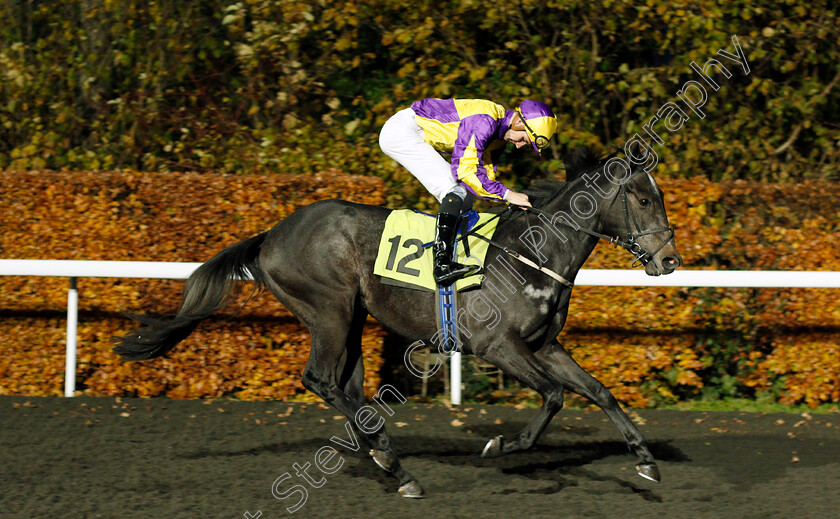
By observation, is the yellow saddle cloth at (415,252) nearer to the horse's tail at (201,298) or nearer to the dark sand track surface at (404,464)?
the horse's tail at (201,298)

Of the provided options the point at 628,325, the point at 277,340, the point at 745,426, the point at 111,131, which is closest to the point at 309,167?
the point at 277,340

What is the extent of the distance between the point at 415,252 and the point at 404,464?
1.07m

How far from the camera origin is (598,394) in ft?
13.7

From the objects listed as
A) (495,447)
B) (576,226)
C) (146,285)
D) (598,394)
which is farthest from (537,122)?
(146,285)

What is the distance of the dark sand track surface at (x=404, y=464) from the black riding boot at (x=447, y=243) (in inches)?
38.3

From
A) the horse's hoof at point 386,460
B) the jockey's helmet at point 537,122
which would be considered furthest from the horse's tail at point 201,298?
the jockey's helmet at point 537,122

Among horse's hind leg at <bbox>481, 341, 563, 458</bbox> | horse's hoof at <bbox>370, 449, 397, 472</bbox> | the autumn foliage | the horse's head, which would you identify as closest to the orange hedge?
the autumn foliage

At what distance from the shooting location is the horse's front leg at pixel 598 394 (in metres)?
4.06

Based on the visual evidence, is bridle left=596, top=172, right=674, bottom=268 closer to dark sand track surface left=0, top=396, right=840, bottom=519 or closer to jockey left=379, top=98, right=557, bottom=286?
jockey left=379, top=98, right=557, bottom=286

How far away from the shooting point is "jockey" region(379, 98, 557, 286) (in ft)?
13.9

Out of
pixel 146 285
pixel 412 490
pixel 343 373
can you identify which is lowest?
pixel 412 490

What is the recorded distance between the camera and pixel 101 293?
241 inches

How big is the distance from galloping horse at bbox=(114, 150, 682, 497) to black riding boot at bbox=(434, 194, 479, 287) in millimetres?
135

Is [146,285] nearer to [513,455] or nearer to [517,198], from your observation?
[513,455]
